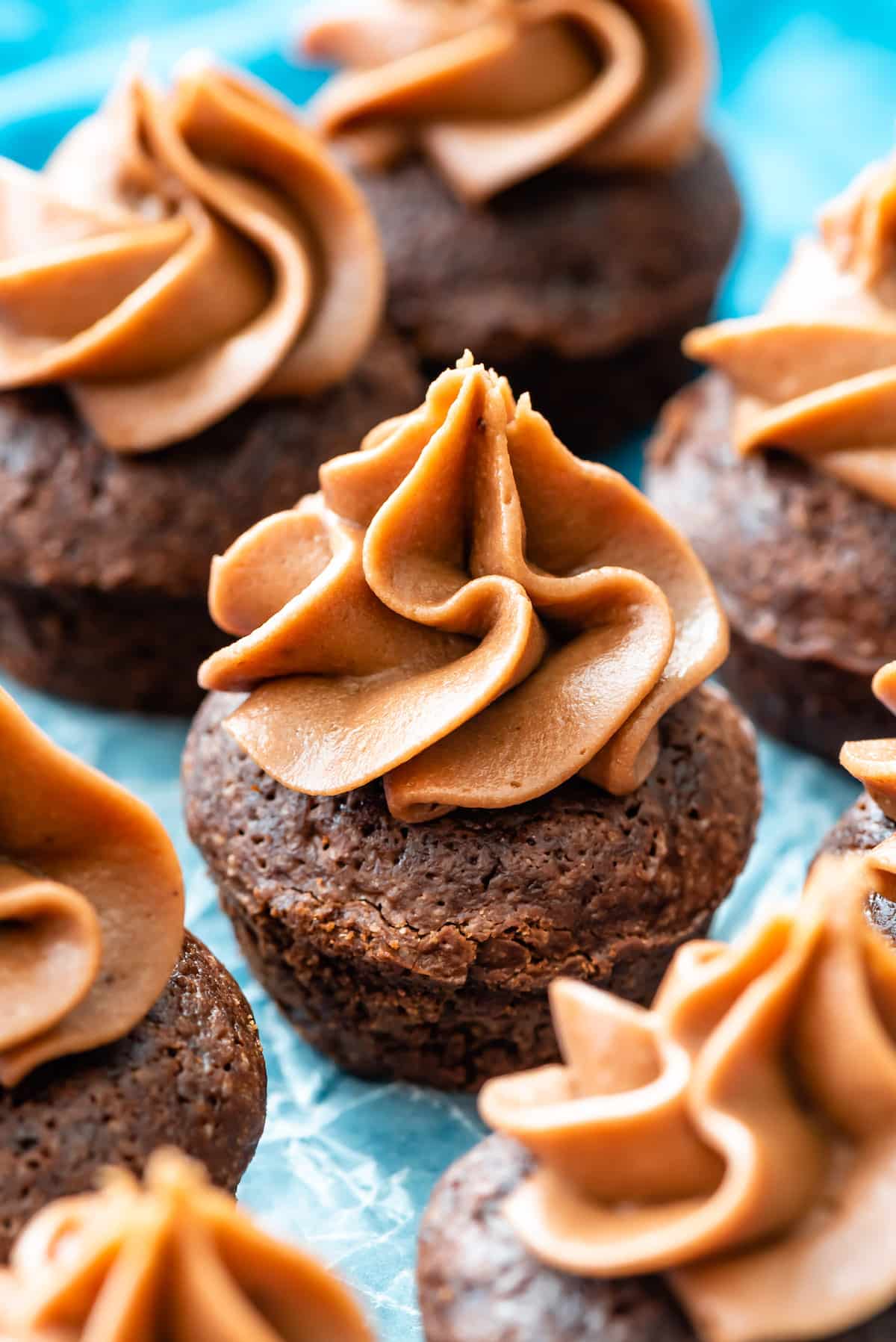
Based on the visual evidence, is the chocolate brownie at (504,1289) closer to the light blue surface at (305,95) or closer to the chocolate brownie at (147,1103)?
the chocolate brownie at (147,1103)

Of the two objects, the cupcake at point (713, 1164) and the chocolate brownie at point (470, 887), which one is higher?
the cupcake at point (713, 1164)

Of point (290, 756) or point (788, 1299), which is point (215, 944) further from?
point (788, 1299)

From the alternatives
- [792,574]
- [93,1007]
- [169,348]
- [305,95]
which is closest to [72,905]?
[93,1007]

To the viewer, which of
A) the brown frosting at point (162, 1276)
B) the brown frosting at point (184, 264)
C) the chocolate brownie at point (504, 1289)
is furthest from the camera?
the brown frosting at point (184, 264)

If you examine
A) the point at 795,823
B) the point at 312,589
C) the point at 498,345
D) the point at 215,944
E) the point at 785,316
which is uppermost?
the point at 312,589

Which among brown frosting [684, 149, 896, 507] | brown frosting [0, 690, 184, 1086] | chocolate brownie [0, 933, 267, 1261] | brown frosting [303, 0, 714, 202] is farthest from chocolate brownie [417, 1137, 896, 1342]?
brown frosting [303, 0, 714, 202]

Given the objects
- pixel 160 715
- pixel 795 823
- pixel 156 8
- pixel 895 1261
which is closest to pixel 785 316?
pixel 795 823

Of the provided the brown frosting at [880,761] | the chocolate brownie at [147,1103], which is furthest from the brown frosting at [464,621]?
the chocolate brownie at [147,1103]
